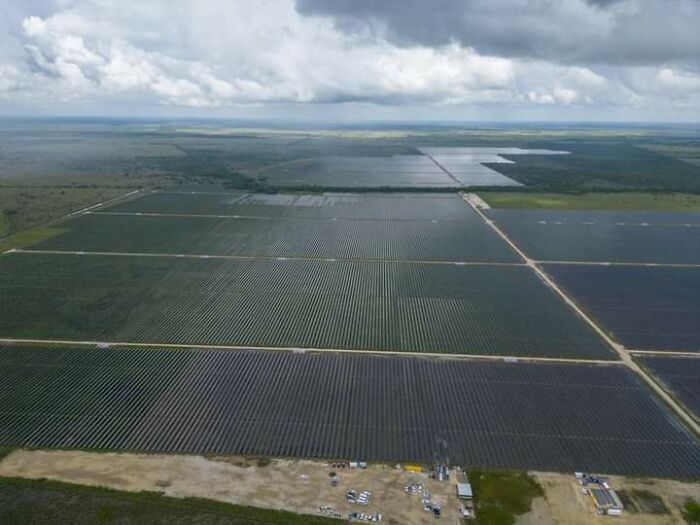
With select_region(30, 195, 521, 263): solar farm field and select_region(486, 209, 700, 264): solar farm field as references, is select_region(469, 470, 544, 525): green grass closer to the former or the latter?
select_region(30, 195, 521, 263): solar farm field

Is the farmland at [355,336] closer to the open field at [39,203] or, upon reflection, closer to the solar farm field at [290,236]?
the solar farm field at [290,236]

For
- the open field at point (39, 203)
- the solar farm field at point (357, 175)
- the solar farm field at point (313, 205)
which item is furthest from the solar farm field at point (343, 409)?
the solar farm field at point (357, 175)

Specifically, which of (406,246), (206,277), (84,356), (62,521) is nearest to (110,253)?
(206,277)

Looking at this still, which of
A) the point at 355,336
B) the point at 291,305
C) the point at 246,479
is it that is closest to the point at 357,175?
the point at 291,305

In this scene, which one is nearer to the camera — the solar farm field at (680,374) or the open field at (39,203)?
the solar farm field at (680,374)

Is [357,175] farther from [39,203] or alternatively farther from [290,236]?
[39,203]
